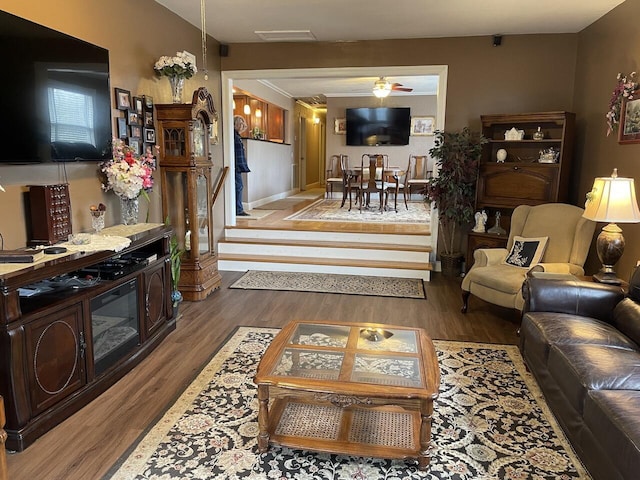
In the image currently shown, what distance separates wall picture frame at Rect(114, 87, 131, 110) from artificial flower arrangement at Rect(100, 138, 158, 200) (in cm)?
30

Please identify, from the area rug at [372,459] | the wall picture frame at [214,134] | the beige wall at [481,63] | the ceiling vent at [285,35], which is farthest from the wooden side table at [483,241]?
the wall picture frame at [214,134]

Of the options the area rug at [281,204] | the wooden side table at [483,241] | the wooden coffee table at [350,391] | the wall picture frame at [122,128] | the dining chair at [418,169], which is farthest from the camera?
the dining chair at [418,169]

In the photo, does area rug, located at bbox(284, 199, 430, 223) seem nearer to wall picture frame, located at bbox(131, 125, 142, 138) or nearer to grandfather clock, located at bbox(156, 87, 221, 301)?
grandfather clock, located at bbox(156, 87, 221, 301)

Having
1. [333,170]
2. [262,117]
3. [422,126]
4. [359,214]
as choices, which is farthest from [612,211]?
[333,170]

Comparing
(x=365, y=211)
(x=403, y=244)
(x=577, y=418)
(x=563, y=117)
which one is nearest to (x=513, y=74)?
(x=563, y=117)

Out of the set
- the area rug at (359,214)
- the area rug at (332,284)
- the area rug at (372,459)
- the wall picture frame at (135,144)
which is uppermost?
the wall picture frame at (135,144)

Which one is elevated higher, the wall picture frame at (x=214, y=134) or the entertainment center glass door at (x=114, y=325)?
the wall picture frame at (x=214, y=134)

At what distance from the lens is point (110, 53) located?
3.65 meters

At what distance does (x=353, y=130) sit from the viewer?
1083 centimetres

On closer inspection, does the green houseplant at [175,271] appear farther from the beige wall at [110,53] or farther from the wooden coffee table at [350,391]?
the wooden coffee table at [350,391]

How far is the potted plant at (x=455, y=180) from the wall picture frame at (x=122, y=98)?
317 cm

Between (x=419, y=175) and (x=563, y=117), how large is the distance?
596 centimetres

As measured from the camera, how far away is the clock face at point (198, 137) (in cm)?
438

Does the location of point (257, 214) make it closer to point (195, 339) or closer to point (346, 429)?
point (195, 339)
